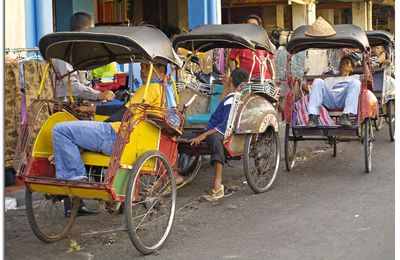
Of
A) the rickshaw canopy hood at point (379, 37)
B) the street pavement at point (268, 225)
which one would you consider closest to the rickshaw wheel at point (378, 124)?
the rickshaw canopy hood at point (379, 37)

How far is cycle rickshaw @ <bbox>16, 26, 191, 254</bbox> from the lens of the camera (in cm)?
536

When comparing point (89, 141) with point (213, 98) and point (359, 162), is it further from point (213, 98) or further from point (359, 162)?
point (359, 162)

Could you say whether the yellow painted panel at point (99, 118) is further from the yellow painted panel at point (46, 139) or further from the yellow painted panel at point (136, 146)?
the yellow painted panel at point (136, 146)

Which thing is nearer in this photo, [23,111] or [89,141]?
[89,141]

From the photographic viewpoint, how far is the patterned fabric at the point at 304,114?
345 inches

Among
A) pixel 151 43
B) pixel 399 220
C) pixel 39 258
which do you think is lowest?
pixel 39 258

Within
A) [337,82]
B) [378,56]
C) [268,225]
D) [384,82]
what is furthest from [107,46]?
[378,56]

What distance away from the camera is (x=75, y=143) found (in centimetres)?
559

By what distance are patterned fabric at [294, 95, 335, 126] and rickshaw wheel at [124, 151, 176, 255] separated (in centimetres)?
340

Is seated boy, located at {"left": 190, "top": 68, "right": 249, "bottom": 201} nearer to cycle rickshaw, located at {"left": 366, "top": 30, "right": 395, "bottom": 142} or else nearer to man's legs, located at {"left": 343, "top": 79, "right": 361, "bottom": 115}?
man's legs, located at {"left": 343, "top": 79, "right": 361, "bottom": 115}

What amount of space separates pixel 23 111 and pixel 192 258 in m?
2.95

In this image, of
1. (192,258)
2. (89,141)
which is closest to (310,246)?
(192,258)

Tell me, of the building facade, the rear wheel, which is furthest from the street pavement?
the rear wheel

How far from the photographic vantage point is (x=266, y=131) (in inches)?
318
